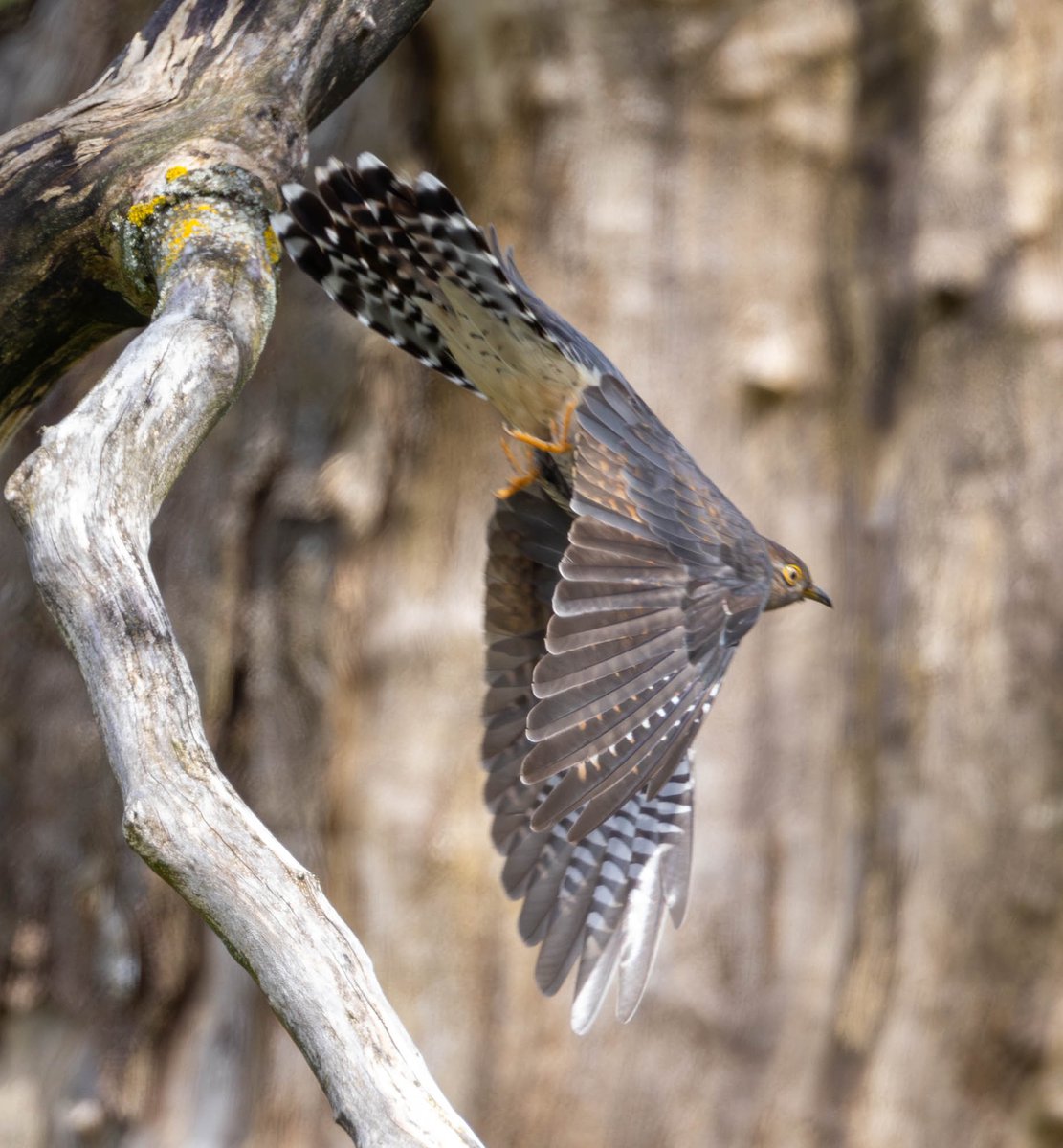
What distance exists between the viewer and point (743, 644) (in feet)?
13.9

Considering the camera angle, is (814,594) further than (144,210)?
Yes

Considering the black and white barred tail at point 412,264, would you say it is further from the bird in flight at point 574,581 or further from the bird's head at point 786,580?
the bird's head at point 786,580

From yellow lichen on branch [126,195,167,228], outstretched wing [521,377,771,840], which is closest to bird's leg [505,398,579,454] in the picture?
outstretched wing [521,377,771,840]

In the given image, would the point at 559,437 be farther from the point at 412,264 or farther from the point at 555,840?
the point at 555,840

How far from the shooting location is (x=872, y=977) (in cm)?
430

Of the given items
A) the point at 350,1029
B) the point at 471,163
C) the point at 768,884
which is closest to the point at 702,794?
the point at 768,884

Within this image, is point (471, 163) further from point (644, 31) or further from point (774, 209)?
point (774, 209)

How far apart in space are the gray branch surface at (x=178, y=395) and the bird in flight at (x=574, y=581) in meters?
0.26

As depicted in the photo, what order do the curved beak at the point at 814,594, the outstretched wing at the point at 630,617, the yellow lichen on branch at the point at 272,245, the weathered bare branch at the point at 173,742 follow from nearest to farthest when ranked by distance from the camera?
the weathered bare branch at the point at 173,742 < the outstretched wing at the point at 630,617 < the yellow lichen on branch at the point at 272,245 < the curved beak at the point at 814,594

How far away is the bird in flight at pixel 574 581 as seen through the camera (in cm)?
234

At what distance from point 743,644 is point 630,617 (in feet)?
6.21

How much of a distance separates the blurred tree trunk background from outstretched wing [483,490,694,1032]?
1101 mm

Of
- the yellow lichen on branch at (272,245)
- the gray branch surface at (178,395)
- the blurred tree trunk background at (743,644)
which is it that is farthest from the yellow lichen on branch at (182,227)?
the blurred tree trunk background at (743,644)

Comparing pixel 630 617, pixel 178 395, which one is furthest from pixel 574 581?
pixel 178 395
